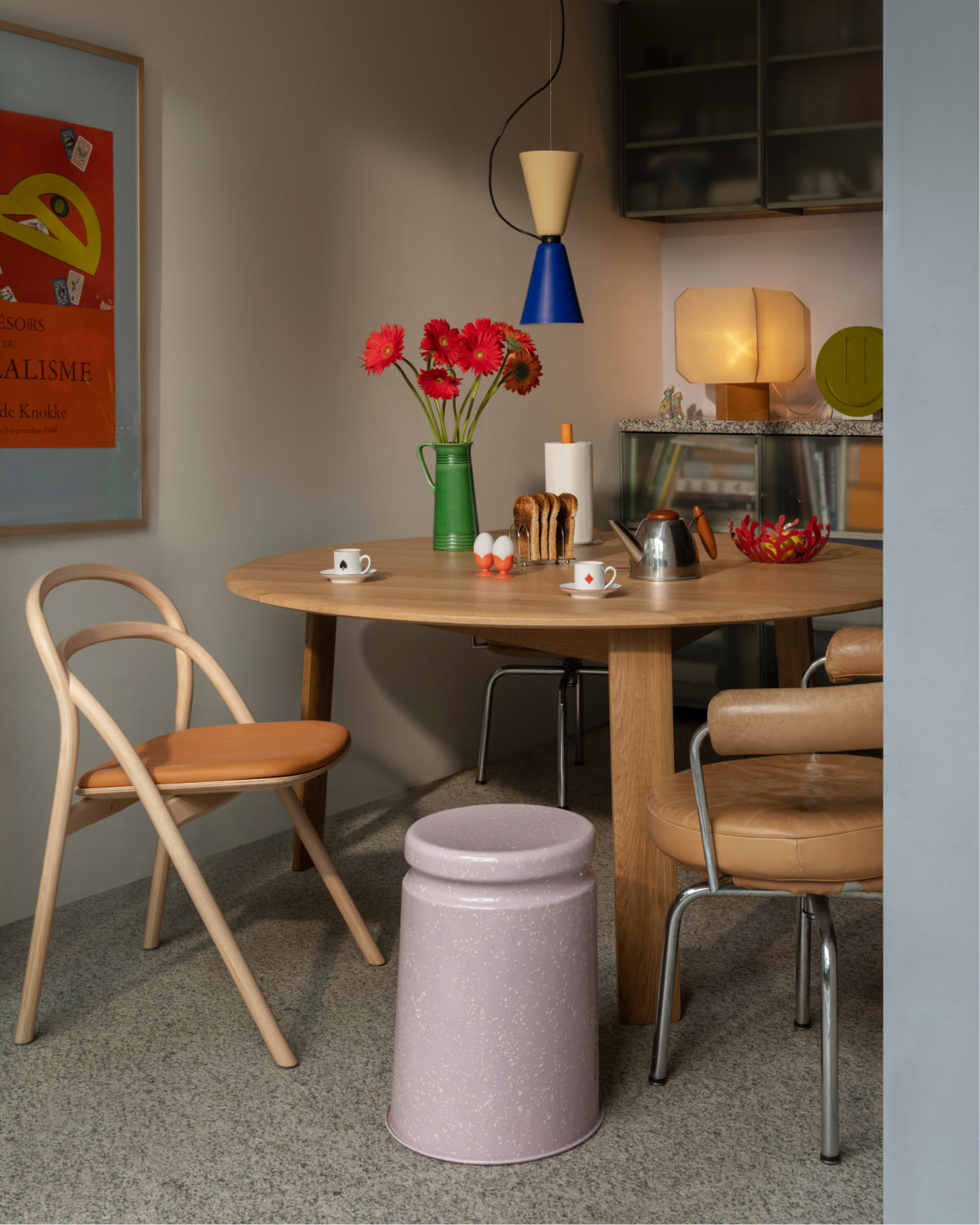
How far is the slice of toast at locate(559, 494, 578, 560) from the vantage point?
121 inches

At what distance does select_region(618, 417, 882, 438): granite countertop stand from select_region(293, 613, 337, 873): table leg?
2065 mm

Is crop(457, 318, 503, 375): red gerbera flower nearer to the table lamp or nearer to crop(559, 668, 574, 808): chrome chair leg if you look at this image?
crop(559, 668, 574, 808): chrome chair leg

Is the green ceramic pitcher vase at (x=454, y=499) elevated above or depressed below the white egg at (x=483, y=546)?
above

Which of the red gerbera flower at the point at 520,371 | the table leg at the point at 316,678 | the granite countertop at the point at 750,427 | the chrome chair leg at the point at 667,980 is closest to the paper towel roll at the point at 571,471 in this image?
the red gerbera flower at the point at 520,371

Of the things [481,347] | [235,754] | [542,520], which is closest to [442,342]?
[481,347]

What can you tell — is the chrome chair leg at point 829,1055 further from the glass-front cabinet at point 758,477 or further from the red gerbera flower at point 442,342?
the glass-front cabinet at point 758,477

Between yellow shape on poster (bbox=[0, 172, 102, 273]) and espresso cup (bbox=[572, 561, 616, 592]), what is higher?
yellow shape on poster (bbox=[0, 172, 102, 273])


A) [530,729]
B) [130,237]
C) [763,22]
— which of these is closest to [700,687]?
[530,729]

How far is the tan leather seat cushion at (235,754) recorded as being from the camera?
7.62 ft

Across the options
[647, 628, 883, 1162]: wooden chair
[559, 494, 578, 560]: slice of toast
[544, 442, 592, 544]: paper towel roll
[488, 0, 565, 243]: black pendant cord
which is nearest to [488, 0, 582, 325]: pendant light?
[544, 442, 592, 544]: paper towel roll

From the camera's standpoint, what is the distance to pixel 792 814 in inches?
76.7

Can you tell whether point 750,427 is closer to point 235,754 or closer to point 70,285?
point 70,285

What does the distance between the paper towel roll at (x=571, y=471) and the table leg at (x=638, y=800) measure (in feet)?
2.69

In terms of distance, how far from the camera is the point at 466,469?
3.24 m
